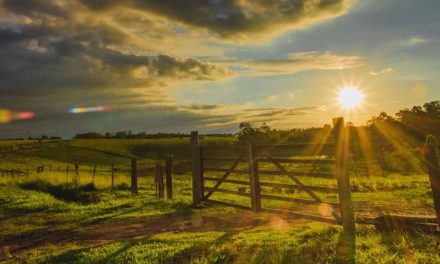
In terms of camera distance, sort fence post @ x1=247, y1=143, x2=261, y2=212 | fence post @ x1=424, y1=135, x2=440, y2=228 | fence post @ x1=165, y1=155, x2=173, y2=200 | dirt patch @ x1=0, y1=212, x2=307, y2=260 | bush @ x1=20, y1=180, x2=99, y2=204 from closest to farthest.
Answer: fence post @ x1=424, y1=135, x2=440, y2=228 < dirt patch @ x1=0, y1=212, x2=307, y2=260 < fence post @ x1=247, y1=143, x2=261, y2=212 < fence post @ x1=165, y1=155, x2=173, y2=200 < bush @ x1=20, y1=180, x2=99, y2=204

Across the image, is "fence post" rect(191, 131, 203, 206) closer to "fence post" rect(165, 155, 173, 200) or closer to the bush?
"fence post" rect(165, 155, 173, 200)

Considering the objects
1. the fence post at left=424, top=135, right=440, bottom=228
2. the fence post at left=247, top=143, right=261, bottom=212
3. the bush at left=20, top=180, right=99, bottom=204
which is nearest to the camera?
the fence post at left=424, top=135, right=440, bottom=228

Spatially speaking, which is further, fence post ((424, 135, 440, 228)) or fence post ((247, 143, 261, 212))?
fence post ((247, 143, 261, 212))

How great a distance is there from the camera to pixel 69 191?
66.7ft

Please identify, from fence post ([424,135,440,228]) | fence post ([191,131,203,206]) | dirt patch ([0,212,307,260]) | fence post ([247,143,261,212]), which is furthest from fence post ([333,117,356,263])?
fence post ([191,131,203,206])

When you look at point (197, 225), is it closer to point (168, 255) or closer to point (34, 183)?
point (168, 255)

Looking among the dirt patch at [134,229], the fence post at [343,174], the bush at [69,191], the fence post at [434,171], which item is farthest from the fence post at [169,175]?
the fence post at [434,171]

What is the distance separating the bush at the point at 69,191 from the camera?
720 inches

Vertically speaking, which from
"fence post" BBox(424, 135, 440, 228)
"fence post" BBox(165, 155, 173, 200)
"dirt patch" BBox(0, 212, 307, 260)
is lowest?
"dirt patch" BBox(0, 212, 307, 260)

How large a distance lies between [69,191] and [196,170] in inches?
337

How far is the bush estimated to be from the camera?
18.3 metres

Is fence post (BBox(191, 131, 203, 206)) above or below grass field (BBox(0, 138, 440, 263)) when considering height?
above

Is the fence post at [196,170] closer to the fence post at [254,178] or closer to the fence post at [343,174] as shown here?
the fence post at [254,178]

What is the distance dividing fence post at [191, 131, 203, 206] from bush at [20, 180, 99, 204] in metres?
4.88
